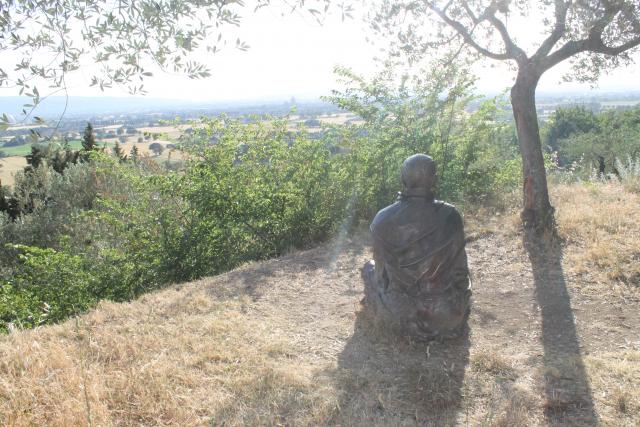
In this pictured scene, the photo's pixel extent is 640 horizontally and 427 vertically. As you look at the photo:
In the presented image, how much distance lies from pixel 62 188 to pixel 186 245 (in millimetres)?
11856

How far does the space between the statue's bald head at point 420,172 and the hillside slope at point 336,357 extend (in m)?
1.67

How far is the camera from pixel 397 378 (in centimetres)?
441

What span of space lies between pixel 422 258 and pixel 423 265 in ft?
0.27

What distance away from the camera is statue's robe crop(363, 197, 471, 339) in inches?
188

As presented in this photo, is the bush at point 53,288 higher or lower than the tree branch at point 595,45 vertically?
lower

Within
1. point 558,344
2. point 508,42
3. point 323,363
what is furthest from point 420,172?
point 508,42

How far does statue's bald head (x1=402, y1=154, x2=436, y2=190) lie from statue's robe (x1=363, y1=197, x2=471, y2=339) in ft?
0.52

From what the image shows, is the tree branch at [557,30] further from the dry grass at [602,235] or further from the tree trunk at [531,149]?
the dry grass at [602,235]

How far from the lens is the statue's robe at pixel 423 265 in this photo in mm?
4785

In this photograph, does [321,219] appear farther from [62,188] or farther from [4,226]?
[62,188]

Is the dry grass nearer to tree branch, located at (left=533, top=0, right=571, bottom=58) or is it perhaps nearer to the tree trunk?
the tree trunk

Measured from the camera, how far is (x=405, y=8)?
7.79m

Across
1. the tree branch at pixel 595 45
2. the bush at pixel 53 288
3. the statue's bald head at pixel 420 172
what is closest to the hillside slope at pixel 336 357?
the statue's bald head at pixel 420 172

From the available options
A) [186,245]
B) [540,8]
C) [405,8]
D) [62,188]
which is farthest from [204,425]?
[62,188]
